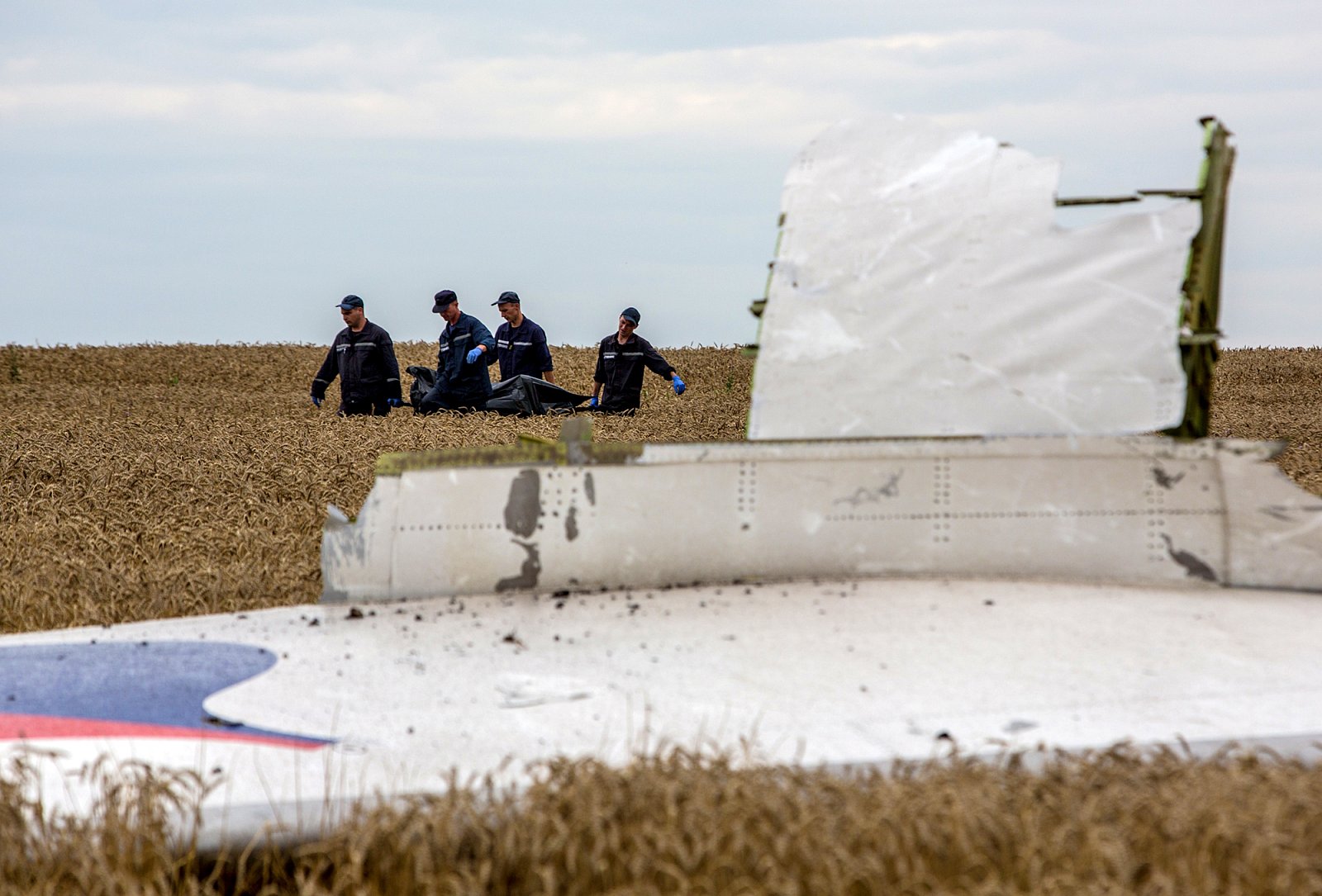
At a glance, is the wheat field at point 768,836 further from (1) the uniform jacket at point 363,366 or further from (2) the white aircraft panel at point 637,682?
(1) the uniform jacket at point 363,366

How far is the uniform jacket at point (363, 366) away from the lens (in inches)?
683

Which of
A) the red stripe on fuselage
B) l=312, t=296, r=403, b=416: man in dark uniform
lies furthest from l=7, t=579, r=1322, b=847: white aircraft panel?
l=312, t=296, r=403, b=416: man in dark uniform

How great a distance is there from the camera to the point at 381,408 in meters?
17.7

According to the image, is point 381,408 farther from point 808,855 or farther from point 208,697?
point 808,855

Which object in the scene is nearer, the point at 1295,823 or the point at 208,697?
the point at 1295,823

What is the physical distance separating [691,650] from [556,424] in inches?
412

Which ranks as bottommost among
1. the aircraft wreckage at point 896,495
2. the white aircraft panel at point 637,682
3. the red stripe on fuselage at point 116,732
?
the red stripe on fuselage at point 116,732

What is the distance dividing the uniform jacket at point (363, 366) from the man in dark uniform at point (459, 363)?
0.84m

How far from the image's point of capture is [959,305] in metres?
7.73

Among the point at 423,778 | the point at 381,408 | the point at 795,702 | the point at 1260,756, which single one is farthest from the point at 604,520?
the point at 381,408

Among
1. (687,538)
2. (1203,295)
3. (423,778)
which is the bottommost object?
(423,778)

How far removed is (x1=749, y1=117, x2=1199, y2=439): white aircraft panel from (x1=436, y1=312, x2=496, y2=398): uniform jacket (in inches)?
409

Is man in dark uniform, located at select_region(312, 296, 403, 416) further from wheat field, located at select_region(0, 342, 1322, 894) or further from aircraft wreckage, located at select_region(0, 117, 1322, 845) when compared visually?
wheat field, located at select_region(0, 342, 1322, 894)

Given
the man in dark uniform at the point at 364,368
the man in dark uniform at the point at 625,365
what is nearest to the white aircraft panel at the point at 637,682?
the man in dark uniform at the point at 364,368
